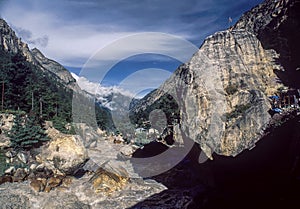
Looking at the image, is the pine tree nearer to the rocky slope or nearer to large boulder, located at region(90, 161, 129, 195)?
large boulder, located at region(90, 161, 129, 195)

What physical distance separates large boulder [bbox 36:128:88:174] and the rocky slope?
49.8ft

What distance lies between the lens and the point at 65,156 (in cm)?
2133

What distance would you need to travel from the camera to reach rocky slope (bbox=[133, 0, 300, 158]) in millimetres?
36000

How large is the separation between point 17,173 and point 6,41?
127 meters

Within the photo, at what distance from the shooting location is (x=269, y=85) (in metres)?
45.8

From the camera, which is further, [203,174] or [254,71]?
[254,71]

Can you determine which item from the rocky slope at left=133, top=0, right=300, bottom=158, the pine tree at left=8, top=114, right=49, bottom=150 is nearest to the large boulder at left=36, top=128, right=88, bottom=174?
the pine tree at left=8, top=114, right=49, bottom=150

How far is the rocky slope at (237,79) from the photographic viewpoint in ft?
118

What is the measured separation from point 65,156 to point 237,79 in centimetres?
3567

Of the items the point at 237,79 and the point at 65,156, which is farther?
the point at 237,79

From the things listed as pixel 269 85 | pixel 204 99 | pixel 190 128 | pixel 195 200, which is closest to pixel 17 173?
→ pixel 195 200

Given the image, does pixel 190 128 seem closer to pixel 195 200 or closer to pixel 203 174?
pixel 203 174

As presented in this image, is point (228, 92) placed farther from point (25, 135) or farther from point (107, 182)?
point (107, 182)

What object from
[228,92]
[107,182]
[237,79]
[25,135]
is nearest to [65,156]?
[107,182]
